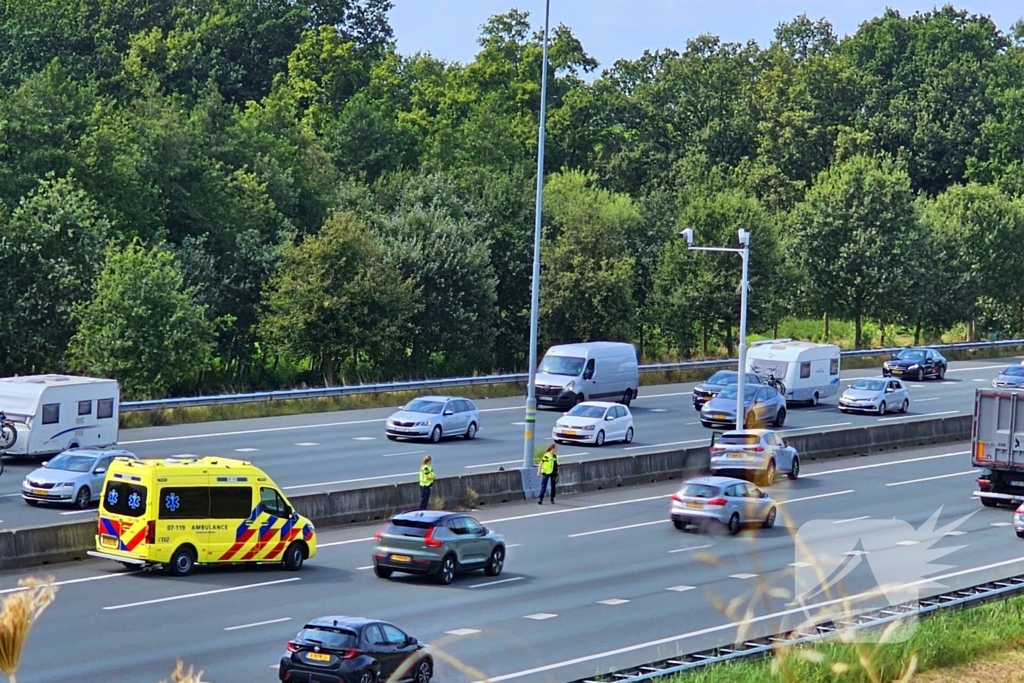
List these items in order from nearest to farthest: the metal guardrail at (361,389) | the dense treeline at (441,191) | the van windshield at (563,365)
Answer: the metal guardrail at (361,389) → the van windshield at (563,365) → the dense treeline at (441,191)

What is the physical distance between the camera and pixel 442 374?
68.5 meters

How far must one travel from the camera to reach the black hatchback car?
1786cm

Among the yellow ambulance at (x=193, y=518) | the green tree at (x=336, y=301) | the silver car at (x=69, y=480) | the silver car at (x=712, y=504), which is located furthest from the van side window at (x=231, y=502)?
the green tree at (x=336, y=301)

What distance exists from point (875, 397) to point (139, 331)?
88.0 feet

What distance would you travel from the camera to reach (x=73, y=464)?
107 feet

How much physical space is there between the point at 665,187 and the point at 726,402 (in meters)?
53.9

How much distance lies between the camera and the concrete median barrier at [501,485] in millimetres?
26906

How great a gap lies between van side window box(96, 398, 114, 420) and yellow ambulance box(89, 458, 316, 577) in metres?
12.8

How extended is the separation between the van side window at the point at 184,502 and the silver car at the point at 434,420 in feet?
60.7

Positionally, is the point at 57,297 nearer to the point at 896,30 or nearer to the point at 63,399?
the point at 63,399

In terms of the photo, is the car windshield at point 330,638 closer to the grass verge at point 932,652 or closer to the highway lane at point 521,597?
the highway lane at point 521,597

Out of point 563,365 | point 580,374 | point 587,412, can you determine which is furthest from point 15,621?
point 563,365

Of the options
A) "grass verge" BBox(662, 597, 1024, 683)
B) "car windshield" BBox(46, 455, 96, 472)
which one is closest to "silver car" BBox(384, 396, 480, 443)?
"car windshield" BBox(46, 455, 96, 472)

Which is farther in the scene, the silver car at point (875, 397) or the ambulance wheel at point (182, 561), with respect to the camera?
the silver car at point (875, 397)
